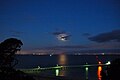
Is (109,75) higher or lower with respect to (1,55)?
lower

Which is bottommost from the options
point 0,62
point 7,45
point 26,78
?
point 26,78

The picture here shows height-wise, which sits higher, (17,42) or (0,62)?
(17,42)

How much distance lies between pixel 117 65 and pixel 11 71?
28.1ft

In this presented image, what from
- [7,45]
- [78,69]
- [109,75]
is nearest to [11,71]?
[7,45]

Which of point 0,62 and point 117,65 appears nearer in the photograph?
point 0,62

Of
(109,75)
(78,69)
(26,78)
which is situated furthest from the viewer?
(78,69)

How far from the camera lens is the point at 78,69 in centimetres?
13675

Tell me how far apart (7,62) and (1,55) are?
0.77 metres

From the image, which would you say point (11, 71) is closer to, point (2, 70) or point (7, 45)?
point (2, 70)

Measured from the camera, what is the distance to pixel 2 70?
62.2 feet

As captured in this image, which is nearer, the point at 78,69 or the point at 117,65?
the point at 117,65

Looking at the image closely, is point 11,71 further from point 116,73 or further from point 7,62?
point 116,73

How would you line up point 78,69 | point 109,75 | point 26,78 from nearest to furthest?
point 26,78 → point 109,75 → point 78,69

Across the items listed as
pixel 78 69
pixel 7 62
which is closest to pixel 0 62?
pixel 7 62
